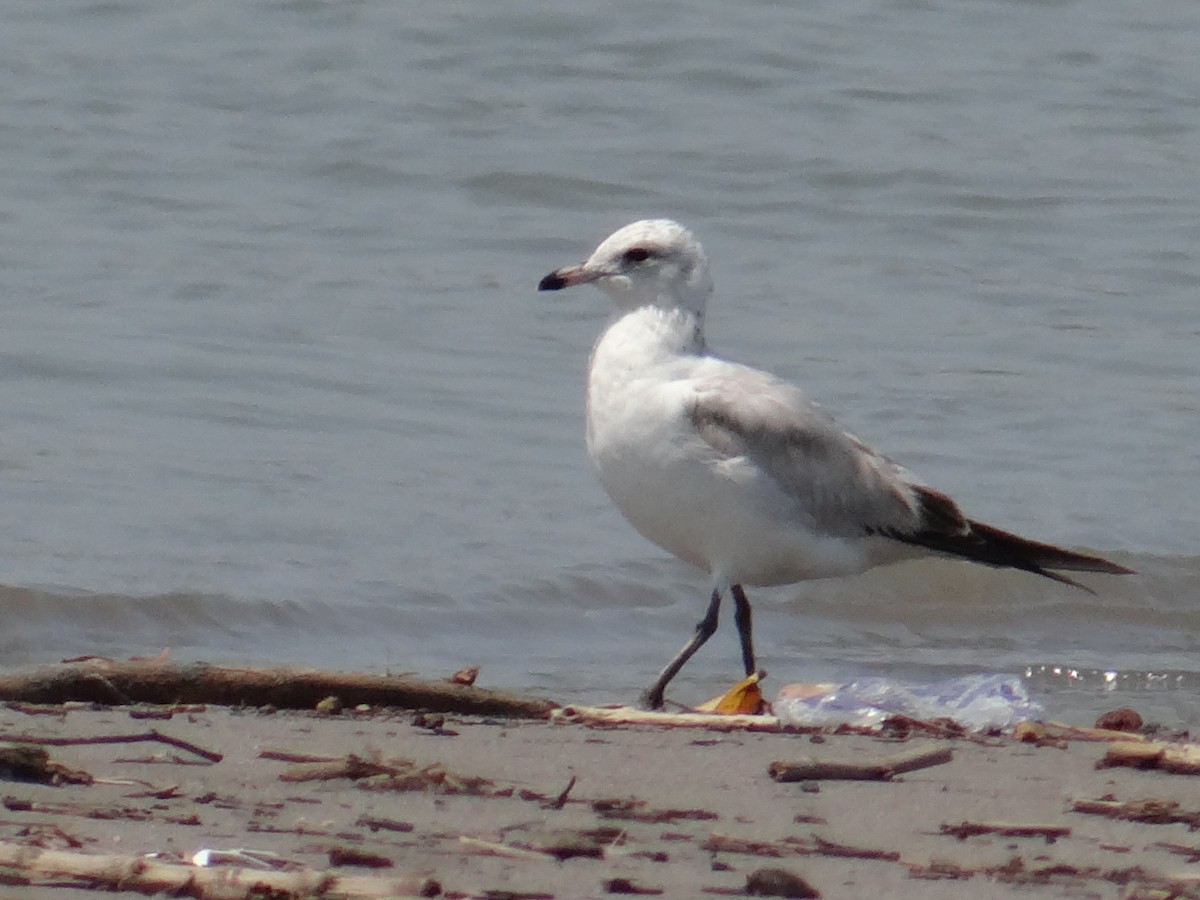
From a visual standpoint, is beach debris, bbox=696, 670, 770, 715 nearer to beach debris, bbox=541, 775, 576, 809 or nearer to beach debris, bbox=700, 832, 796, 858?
beach debris, bbox=541, 775, 576, 809

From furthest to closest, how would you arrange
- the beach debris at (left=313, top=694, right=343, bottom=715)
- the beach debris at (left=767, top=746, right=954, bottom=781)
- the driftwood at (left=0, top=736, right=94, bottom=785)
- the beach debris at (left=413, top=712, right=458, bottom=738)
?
the beach debris at (left=313, top=694, right=343, bottom=715), the beach debris at (left=413, top=712, right=458, bottom=738), the beach debris at (left=767, top=746, right=954, bottom=781), the driftwood at (left=0, top=736, right=94, bottom=785)

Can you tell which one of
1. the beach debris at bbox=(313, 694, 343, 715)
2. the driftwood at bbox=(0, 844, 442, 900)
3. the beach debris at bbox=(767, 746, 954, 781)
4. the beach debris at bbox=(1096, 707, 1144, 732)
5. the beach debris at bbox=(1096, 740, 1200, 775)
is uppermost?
the driftwood at bbox=(0, 844, 442, 900)

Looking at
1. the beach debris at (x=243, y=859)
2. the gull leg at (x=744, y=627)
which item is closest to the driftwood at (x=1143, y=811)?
the beach debris at (x=243, y=859)

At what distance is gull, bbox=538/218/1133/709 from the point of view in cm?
580

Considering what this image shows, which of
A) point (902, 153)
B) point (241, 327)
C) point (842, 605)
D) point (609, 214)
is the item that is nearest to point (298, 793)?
point (842, 605)

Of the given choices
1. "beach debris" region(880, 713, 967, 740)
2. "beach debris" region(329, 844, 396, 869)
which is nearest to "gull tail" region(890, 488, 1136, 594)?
"beach debris" region(880, 713, 967, 740)

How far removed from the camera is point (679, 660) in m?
5.89

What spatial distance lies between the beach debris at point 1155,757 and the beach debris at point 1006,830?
2.22ft

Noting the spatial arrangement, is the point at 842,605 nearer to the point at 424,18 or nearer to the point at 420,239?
the point at 420,239

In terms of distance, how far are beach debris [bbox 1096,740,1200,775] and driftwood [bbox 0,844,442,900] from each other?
6.16ft

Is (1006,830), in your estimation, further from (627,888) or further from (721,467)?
(721,467)

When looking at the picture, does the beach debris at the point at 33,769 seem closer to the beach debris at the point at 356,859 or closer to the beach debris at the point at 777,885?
the beach debris at the point at 356,859

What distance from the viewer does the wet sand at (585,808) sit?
340cm

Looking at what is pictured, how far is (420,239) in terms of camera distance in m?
11.7
